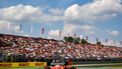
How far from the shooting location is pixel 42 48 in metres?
70.2

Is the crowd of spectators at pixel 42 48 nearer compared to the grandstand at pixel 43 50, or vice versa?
the grandstand at pixel 43 50

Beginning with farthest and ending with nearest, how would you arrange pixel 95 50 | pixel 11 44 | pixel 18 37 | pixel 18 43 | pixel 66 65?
pixel 95 50 → pixel 18 37 → pixel 18 43 → pixel 11 44 → pixel 66 65

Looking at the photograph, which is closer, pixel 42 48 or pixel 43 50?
pixel 43 50

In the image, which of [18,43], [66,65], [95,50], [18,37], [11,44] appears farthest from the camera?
[95,50]

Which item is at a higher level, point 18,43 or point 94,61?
point 18,43

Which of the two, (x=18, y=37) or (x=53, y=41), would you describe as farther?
(x=53, y=41)

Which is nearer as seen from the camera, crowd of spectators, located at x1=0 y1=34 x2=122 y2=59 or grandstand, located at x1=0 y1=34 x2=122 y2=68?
grandstand, located at x1=0 y1=34 x2=122 y2=68

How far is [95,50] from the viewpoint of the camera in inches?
3440

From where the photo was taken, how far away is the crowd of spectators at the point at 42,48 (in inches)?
2441

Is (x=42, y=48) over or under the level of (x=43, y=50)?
over

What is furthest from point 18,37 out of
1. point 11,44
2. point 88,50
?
point 88,50

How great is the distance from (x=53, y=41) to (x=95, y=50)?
1507cm

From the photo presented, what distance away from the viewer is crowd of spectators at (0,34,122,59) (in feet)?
203

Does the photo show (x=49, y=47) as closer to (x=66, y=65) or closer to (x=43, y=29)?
(x=43, y=29)
